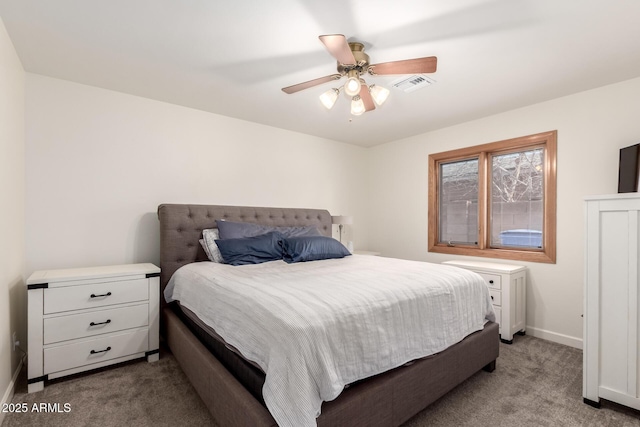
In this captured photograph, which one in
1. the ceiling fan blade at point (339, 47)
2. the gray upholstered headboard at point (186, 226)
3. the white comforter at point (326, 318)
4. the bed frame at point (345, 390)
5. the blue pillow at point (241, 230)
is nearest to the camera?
the white comforter at point (326, 318)

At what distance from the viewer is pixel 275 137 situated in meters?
3.84

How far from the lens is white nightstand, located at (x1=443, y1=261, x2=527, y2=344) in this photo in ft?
9.36

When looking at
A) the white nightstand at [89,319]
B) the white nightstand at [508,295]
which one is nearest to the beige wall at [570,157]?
the white nightstand at [508,295]

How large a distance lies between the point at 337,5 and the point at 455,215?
307cm

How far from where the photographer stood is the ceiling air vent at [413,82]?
247 centimetres

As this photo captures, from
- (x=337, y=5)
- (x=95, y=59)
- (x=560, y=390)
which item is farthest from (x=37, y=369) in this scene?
(x=560, y=390)

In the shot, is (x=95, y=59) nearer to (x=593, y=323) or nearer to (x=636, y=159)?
(x=593, y=323)

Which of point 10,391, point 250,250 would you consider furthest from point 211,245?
point 10,391

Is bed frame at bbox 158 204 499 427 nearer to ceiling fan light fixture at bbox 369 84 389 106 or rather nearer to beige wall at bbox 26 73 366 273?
beige wall at bbox 26 73 366 273

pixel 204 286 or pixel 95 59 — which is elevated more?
pixel 95 59

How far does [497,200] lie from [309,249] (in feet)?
7.66

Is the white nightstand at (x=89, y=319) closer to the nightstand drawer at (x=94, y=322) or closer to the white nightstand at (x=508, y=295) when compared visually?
the nightstand drawer at (x=94, y=322)

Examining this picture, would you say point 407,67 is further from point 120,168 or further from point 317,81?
point 120,168

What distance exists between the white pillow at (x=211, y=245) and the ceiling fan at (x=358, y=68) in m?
1.55
